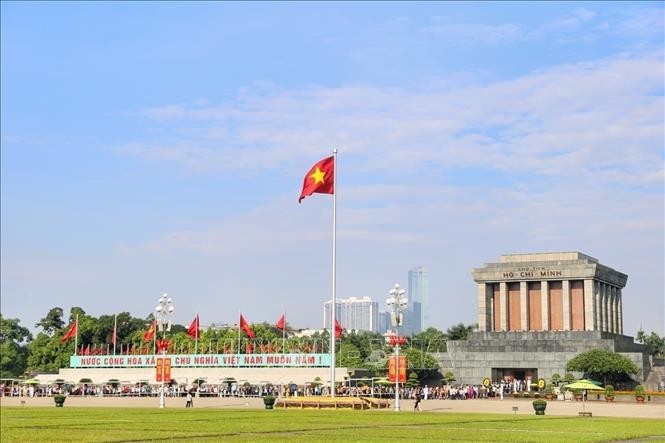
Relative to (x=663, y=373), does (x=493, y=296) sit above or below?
above

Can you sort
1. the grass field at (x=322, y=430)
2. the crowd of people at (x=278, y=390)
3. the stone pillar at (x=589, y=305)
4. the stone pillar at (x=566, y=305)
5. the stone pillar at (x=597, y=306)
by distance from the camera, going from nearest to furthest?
the grass field at (x=322, y=430)
the crowd of people at (x=278, y=390)
the stone pillar at (x=589, y=305)
the stone pillar at (x=597, y=306)
the stone pillar at (x=566, y=305)

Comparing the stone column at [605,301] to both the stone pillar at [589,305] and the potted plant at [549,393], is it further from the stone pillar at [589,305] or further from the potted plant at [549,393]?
the potted plant at [549,393]

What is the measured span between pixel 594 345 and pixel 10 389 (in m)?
60.4

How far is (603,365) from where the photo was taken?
8062cm

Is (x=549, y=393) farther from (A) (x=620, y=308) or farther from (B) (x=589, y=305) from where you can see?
(A) (x=620, y=308)

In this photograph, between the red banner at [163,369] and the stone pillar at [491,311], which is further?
the stone pillar at [491,311]

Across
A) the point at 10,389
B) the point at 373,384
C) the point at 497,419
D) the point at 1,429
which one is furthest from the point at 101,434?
the point at 10,389

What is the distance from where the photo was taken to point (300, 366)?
95625 millimetres

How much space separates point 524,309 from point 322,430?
69.3m

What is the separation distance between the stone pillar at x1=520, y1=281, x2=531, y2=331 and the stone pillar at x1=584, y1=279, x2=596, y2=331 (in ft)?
20.7

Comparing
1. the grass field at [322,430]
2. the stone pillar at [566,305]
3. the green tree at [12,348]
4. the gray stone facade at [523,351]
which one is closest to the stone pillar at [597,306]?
the stone pillar at [566,305]

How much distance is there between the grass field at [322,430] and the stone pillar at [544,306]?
56.4 metres

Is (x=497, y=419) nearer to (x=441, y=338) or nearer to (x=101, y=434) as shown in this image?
(x=101, y=434)

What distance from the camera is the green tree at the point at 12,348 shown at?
13150 centimetres
